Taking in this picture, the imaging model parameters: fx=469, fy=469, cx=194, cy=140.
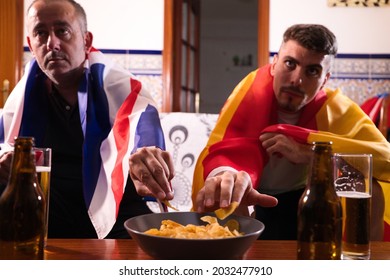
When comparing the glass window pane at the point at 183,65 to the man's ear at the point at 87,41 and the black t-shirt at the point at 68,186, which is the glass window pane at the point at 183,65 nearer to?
the man's ear at the point at 87,41

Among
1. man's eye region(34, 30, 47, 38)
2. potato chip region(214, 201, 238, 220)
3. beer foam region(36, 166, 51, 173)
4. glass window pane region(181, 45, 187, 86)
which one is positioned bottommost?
potato chip region(214, 201, 238, 220)

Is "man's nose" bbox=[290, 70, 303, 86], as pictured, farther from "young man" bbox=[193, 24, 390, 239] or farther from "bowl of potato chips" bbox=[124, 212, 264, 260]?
"bowl of potato chips" bbox=[124, 212, 264, 260]

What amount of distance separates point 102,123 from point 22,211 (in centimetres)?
114

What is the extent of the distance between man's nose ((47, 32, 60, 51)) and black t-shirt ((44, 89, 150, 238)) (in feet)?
0.69

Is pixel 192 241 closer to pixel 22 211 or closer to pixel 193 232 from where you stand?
pixel 193 232

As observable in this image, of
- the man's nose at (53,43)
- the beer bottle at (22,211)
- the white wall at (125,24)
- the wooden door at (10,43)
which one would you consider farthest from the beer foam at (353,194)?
the wooden door at (10,43)

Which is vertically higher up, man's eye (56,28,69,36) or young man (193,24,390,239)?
man's eye (56,28,69,36)

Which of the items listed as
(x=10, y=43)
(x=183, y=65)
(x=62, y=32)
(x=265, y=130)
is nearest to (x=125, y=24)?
(x=183, y=65)

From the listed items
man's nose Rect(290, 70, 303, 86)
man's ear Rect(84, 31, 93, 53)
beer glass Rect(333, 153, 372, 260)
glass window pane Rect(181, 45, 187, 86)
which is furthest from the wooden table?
glass window pane Rect(181, 45, 187, 86)

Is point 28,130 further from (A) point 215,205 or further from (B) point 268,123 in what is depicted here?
(A) point 215,205

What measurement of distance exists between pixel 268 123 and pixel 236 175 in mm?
814

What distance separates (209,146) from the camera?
1.76 metres

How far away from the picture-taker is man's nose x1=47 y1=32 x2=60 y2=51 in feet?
6.08
